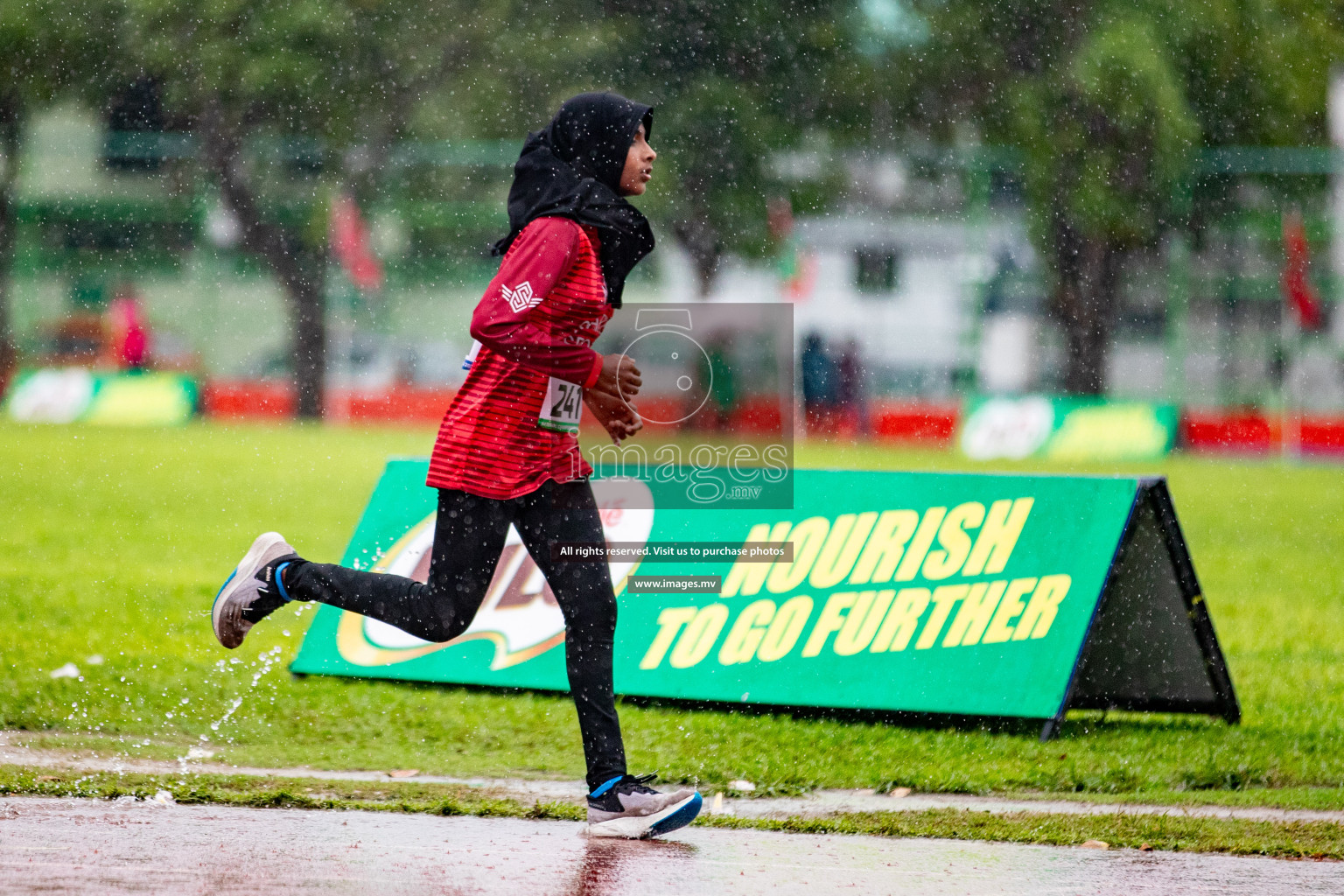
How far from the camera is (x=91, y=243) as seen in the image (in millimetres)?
28625

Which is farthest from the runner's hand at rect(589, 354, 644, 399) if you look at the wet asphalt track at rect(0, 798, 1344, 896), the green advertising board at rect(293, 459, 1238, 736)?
the green advertising board at rect(293, 459, 1238, 736)

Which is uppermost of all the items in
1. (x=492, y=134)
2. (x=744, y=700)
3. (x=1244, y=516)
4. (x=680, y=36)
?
(x=680, y=36)

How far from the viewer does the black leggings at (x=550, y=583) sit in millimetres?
4430

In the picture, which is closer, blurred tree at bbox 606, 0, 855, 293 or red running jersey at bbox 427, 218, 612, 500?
red running jersey at bbox 427, 218, 612, 500

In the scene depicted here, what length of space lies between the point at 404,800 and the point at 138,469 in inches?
559

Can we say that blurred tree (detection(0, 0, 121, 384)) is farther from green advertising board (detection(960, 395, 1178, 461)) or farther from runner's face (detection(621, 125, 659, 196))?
runner's face (detection(621, 125, 659, 196))

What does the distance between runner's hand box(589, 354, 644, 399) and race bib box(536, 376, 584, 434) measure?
75mm

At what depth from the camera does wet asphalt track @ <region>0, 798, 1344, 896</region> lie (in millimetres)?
3830

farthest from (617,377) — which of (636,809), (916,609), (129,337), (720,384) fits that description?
(129,337)

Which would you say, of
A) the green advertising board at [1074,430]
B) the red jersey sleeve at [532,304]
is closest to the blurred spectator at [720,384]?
the green advertising board at [1074,430]

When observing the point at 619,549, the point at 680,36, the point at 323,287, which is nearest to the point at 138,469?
the point at 323,287

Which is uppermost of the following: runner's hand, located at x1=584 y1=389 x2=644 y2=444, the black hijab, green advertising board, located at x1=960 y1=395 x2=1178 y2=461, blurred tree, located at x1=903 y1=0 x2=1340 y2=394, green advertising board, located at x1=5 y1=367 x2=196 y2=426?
blurred tree, located at x1=903 y1=0 x2=1340 y2=394

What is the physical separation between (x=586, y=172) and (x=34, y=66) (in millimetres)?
29093

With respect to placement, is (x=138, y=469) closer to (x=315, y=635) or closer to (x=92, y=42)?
(x=315, y=635)
